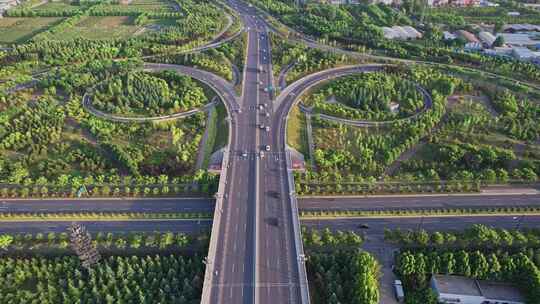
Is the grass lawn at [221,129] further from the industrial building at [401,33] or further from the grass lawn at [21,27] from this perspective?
the grass lawn at [21,27]

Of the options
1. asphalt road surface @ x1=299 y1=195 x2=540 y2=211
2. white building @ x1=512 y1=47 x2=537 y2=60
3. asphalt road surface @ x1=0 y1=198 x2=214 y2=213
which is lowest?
asphalt road surface @ x1=0 y1=198 x2=214 y2=213

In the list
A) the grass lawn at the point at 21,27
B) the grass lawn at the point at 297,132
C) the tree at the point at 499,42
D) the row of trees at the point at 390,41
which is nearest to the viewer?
the grass lawn at the point at 297,132

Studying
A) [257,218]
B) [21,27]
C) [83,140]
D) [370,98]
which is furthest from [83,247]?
[21,27]

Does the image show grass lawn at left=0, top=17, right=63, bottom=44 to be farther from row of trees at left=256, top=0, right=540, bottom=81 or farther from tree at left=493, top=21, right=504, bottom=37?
tree at left=493, top=21, right=504, bottom=37

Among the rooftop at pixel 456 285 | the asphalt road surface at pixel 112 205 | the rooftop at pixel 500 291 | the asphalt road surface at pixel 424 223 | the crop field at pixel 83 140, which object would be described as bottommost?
the rooftop at pixel 500 291

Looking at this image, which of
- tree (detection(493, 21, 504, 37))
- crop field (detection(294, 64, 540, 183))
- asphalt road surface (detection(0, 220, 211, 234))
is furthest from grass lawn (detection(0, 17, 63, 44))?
tree (detection(493, 21, 504, 37))

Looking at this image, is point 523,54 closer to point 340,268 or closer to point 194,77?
point 194,77

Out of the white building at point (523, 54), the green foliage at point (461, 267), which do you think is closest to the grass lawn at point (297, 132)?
the green foliage at point (461, 267)
